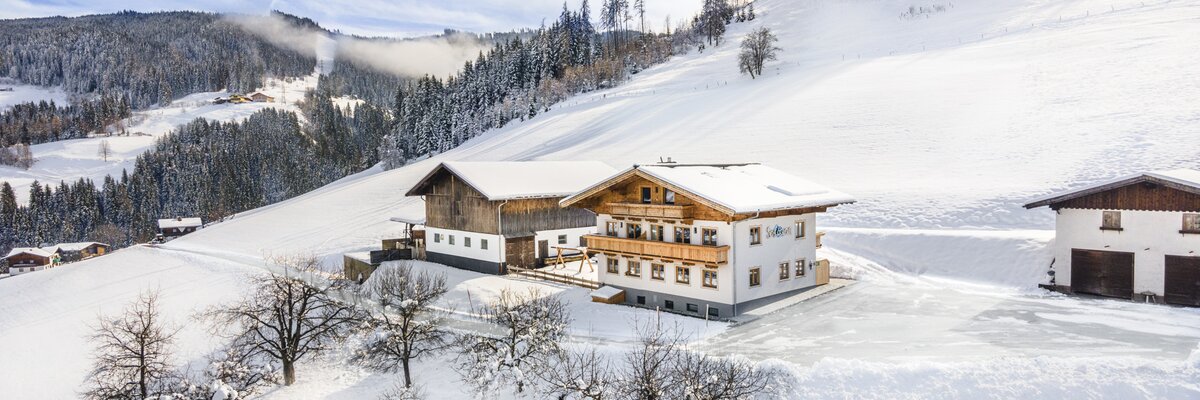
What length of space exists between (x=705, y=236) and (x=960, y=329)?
10511mm

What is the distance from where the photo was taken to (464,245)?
139ft

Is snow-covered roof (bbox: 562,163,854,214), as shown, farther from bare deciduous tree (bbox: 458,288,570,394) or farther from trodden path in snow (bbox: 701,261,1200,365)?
bare deciduous tree (bbox: 458,288,570,394)

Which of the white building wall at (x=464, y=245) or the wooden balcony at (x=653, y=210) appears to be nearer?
the wooden balcony at (x=653, y=210)

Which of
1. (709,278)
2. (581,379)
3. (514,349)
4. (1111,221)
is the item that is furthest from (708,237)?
(1111,221)

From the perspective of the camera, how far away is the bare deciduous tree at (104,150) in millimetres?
172625

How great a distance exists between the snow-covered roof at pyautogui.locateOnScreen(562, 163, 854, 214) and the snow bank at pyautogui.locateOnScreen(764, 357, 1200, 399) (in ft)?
30.9

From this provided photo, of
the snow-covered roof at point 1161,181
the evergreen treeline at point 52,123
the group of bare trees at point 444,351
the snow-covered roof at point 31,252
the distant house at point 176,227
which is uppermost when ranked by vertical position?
Result: the evergreen treeline at point 52,123

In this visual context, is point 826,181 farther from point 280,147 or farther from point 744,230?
point 280,147

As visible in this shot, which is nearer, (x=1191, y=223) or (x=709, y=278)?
(x=1191, y=223)

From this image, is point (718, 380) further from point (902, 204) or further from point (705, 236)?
point (902, 204)

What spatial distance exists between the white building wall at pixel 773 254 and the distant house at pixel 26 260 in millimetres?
104984

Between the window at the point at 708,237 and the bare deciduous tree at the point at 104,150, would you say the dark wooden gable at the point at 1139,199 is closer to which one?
the window at the point at 708,237

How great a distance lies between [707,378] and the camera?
18047 millimetres

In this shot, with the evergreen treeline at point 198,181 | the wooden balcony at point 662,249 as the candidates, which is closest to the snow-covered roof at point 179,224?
the evergreen treeline at point 198,181
